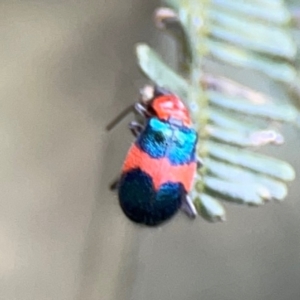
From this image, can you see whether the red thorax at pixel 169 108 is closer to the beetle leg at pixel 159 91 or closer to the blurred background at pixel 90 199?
the beetle leg at pixel 159 91

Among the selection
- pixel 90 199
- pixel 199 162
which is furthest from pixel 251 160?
pixel 90 199

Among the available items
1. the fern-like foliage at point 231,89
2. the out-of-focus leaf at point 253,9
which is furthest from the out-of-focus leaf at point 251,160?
the out-of-focus leaf at point 253,9

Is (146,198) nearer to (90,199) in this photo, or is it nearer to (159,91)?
(159,91)

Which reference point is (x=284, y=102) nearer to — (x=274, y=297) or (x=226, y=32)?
(x=226, y=32)

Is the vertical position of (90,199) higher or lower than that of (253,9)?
lower

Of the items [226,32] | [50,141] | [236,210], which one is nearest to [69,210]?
[50,141]

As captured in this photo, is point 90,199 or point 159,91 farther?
point 90,199
